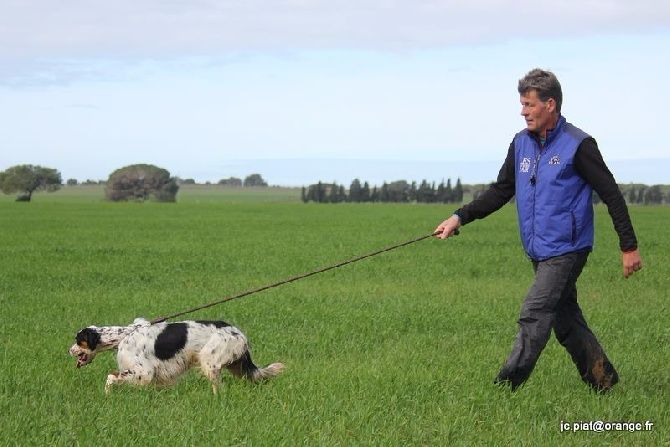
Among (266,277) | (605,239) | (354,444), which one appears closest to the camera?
(354,444)

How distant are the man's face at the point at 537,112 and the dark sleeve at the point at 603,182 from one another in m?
0.32

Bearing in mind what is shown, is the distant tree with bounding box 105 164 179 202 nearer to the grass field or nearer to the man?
the grass field

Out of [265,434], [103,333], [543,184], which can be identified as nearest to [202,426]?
[265,434]

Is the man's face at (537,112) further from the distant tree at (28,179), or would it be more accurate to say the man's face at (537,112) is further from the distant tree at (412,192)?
the distant tree at (28,179)

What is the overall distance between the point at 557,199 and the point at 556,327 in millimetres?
1193

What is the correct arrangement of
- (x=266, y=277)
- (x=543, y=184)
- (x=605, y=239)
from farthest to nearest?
(x=605, y=239), (x=266, y=277), (x=543, y=184)

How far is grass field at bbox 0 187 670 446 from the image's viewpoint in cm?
694

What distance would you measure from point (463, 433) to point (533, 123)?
2.44 meters

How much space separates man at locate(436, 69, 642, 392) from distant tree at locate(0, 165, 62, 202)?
14698 cm

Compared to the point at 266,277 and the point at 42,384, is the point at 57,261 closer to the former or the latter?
the point at 266,277

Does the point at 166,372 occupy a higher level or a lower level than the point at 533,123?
lower

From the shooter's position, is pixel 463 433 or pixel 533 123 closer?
pixel 463 433

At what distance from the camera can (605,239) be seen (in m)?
33.3

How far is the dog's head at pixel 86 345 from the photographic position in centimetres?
829
